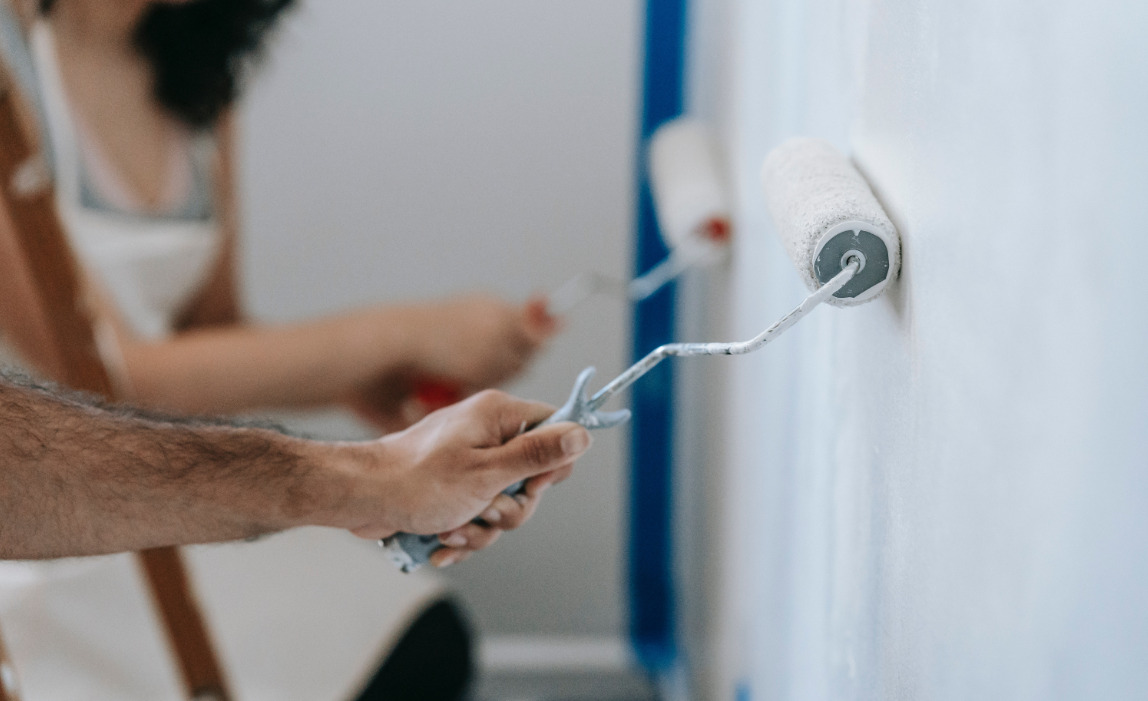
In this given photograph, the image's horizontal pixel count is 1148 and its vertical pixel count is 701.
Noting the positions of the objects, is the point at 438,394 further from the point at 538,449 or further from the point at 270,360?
the point at 538,449

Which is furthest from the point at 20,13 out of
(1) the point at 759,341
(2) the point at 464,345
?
(1) the point at 759,341

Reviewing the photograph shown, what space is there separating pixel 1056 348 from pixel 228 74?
3.96 ft

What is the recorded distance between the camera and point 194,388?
1104 millimetres

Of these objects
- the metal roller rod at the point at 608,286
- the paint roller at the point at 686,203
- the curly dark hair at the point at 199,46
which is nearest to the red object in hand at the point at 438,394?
the paint roller at the point at 686,203

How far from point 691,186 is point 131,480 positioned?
0.54 meters

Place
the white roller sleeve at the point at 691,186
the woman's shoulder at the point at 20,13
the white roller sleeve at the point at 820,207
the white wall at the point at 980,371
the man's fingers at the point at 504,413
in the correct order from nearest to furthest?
the white wall at the point at 980,371 → the white roller sleeve at the point at 820,207 → the man's fingers at the point at 504,413 → the white roller sleeve at the point at 691,186 → the woman's shoulder at the point at 20,13

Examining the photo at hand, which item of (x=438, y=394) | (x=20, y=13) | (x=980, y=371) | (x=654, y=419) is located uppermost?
(x=20, y=13)

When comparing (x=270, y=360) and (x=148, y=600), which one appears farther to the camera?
(x=270, y=360)

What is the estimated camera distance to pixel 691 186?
0.85 meters

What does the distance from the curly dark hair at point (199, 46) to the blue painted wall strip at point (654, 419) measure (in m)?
0.48

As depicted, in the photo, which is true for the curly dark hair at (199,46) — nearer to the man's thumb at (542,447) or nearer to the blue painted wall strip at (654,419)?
the blue painted wall strip at (654,419)

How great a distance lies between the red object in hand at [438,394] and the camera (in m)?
1.03

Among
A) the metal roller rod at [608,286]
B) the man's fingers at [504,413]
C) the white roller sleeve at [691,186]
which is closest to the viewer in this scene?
the man's fingers at [504,413]

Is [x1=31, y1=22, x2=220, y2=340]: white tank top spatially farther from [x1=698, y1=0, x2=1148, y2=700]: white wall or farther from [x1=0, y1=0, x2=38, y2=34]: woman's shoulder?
[x1=698, y1=0, x2=1148, y2=700]: white wall
